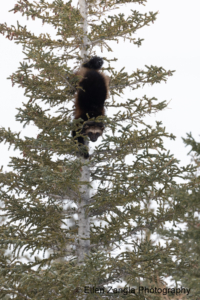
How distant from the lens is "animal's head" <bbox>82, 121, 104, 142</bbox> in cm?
812

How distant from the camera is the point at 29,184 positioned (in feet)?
26.4

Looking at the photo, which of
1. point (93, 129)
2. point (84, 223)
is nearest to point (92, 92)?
point (93, 129)

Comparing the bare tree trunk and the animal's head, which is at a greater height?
the animal's head

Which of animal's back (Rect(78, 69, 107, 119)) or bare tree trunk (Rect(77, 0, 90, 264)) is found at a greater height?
animal's back (Rect(78, 69, 107, 119))

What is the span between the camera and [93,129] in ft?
26.7

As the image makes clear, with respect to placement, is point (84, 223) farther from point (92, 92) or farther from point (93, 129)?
point (92, 92)

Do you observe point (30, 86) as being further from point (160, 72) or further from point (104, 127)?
point (160, 72)

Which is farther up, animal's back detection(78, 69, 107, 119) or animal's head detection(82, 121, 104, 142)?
animal's back detection(78, 69, 107, 119)

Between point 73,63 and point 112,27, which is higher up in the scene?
point 112,27

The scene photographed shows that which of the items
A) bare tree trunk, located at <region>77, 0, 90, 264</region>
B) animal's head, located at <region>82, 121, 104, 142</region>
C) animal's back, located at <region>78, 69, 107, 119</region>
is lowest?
bare tree trunk, located at <region>77, 0, 90, 264</region>

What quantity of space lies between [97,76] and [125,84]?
0.96 metres

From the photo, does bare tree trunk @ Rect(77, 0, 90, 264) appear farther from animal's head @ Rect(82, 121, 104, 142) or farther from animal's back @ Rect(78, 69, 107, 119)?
animal's back @ Rect(78, 69, 107, 119)

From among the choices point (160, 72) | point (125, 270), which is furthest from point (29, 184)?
point (160, 72)

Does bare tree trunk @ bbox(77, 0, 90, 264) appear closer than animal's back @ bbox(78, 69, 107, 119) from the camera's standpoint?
Yes
